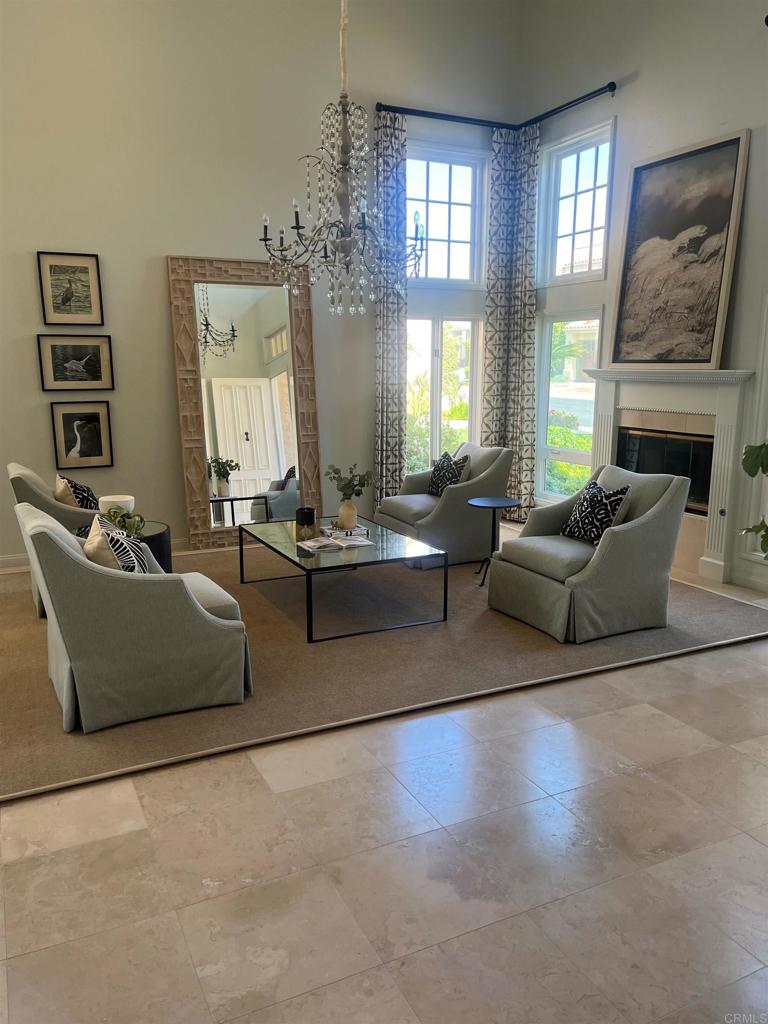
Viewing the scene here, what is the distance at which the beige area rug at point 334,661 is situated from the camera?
318 centimetres

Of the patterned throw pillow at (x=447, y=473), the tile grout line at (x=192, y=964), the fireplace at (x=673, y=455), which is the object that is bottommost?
the tile grout line at (x=192, y=964)

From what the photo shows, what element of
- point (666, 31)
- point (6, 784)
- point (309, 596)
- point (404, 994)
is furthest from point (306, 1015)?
point (666, 31)

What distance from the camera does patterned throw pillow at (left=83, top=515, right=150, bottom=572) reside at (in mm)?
3354

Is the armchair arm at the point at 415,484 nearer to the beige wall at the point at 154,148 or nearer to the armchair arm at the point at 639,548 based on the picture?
the beige wall at the point at 154,148

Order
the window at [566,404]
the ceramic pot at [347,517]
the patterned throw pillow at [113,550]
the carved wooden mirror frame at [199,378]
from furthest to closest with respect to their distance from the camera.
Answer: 1. the window at [566,404]
2. the carved wooden mirror frame at [199,378]
3. the ceramic pot at [347,517]
4. the patterned throw pillow at [113,550]

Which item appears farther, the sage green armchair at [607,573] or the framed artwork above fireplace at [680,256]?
the framed artwork above fireplace at [680,256]

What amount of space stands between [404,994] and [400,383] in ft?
18.7

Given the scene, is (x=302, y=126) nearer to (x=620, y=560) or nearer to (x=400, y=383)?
(x=400, y=383)

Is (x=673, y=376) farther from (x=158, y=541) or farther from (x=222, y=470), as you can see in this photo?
(x=158, y=541)

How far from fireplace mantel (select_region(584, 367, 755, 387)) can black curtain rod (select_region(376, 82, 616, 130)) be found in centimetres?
234

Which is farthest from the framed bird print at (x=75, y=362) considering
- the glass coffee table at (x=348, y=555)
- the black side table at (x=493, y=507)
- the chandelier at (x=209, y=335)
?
the black side table at (x=493, y=507)

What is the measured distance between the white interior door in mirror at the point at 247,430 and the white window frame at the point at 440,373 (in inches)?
66.9

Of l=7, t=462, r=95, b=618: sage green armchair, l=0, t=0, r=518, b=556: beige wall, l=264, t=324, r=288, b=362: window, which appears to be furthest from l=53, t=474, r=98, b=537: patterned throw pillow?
l=264, t=324, r=288, b=362: window

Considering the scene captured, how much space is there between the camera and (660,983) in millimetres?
1989
